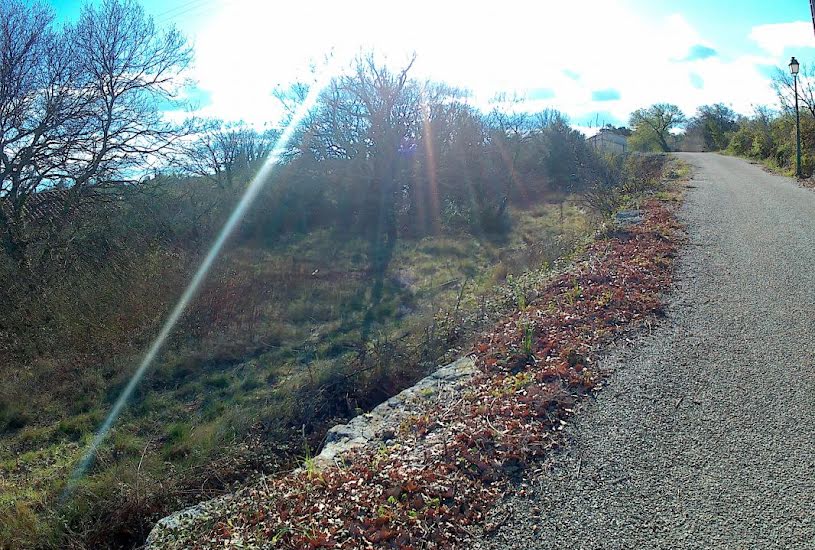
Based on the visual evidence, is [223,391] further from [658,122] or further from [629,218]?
[658,122]

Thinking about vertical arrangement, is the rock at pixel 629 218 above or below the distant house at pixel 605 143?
below

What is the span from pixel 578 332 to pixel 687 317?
1.23 meters

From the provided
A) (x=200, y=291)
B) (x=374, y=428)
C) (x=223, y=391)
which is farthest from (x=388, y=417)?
(x=200, y=291)

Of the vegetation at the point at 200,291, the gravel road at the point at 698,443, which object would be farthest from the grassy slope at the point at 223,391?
the gravel road at the point at 698,443

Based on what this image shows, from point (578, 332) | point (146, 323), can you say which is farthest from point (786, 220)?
point (146, 323)

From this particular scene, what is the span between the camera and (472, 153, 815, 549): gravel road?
2.75m

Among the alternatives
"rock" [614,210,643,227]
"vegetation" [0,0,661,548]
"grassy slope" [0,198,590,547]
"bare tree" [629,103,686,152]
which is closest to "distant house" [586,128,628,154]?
"bare tree" [629,103,686,152]

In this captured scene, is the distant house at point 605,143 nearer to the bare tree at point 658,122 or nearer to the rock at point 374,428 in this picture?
the bare tree at point 658,122

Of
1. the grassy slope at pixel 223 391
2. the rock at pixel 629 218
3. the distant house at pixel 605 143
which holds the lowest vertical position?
the grassy slope at pixel 223 391

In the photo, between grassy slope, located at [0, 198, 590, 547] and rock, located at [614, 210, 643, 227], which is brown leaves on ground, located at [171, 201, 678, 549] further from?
rock, located at [614, 210, 643, 227]

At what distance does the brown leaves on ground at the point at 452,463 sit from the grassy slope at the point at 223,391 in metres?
1.25

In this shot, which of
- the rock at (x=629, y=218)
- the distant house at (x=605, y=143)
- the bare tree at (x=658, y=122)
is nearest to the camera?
the rock at (x=629, y=218)

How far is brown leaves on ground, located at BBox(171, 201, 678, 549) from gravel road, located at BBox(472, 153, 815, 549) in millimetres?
211

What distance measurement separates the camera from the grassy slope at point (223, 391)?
4363 mm
